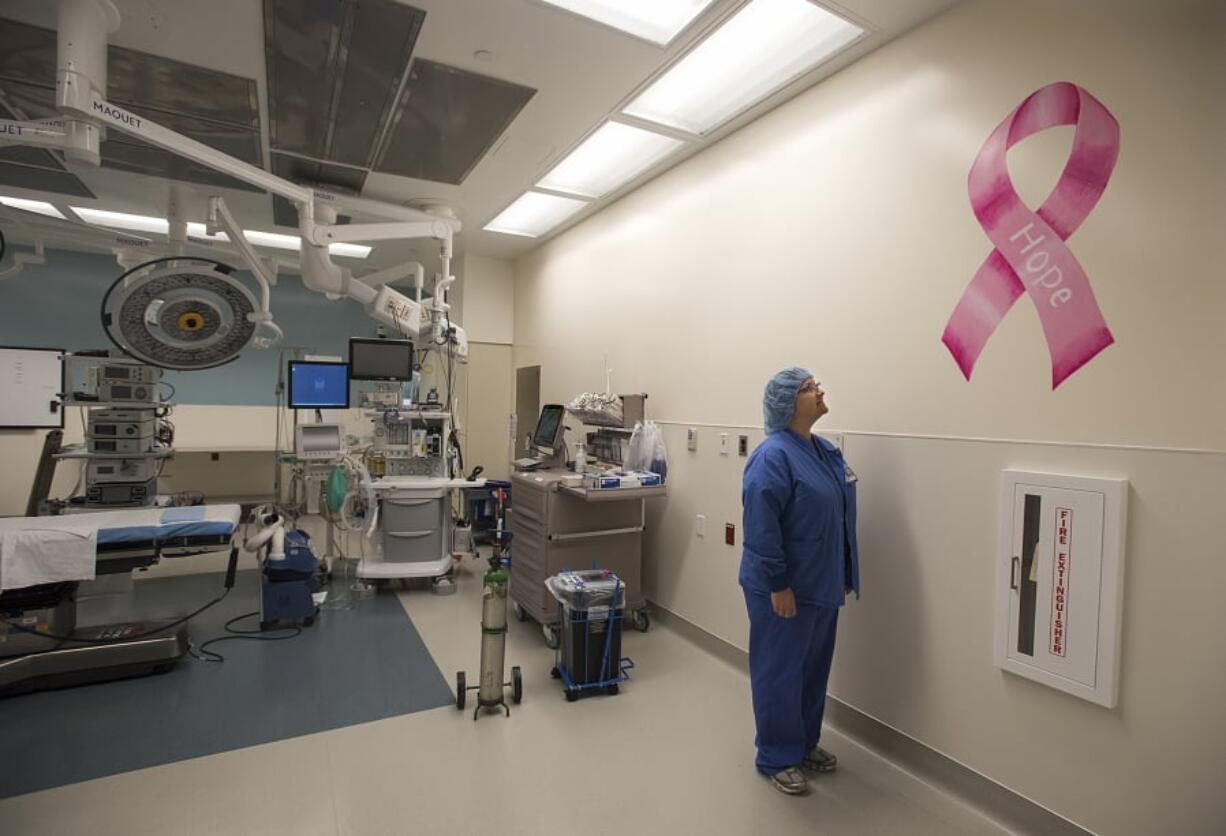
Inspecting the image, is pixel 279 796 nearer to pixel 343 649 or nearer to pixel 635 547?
pixel 343 649

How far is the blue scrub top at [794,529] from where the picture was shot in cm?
219

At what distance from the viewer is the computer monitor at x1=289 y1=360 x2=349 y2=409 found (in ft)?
14.1

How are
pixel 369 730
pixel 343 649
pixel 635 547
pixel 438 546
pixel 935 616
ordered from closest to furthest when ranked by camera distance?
1. pixel 935 616
2. pixel 369 730
3. pixel 343 649
4. pixel 635 547
5. pixel 438 546

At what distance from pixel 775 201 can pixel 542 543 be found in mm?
2272

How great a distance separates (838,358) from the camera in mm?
2723

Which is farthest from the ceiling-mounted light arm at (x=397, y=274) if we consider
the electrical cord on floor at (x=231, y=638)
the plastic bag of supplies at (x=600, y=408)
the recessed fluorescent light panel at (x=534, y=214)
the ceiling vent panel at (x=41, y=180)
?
the electrical cord on floor at (x=231, y=638)

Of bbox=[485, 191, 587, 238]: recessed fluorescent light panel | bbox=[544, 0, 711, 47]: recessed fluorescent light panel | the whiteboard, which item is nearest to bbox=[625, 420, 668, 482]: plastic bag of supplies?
bbox=[485, 191, 587, 238]: recessed fluorescent light panel

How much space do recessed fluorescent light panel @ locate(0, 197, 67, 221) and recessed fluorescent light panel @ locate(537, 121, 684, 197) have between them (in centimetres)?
416

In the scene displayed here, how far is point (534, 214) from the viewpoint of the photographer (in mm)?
5188

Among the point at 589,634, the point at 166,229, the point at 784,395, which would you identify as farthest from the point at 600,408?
the point at 166,229

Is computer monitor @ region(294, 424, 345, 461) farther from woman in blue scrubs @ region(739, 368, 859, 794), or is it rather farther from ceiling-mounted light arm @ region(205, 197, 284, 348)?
woman in blue scrubs @ region(739, 368, 859, 794)

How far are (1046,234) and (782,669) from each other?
69.1 inches

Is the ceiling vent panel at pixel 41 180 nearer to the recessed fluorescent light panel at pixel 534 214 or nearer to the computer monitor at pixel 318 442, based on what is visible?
the computer monitor at pixel 318 442

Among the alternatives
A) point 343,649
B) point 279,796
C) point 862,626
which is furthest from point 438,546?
point 862,626
